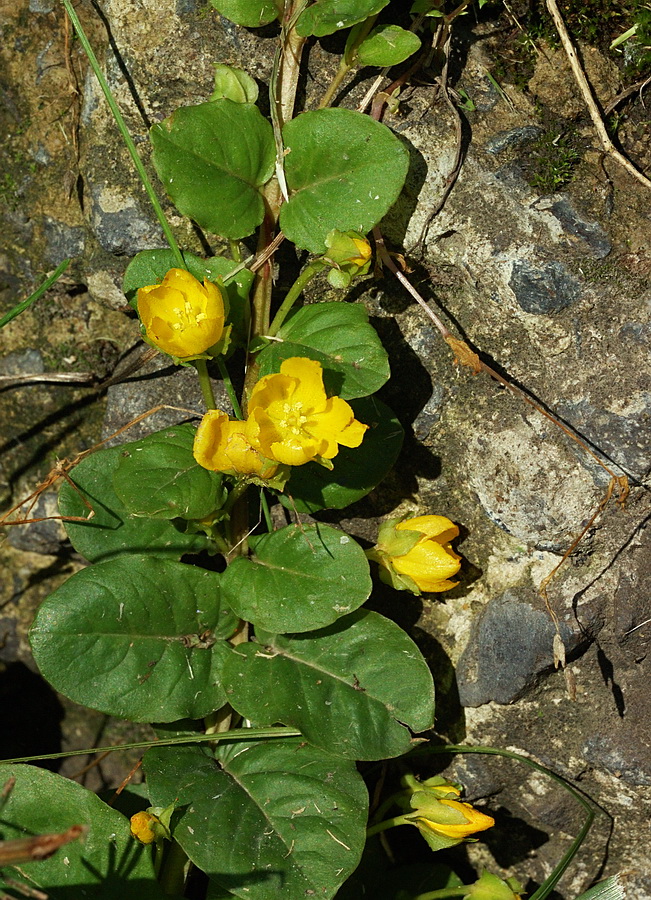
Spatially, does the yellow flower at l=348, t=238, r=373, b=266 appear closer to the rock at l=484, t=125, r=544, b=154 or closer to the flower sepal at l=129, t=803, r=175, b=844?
the rock at l=484, t=125, r=544, b=154

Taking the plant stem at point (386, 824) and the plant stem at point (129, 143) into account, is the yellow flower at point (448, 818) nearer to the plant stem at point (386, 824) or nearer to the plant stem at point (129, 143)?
the plant stem at point (386, 824)

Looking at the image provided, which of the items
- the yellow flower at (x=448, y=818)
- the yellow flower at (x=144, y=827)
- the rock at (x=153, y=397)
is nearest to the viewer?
the yellow flower at (x=144, y=827)

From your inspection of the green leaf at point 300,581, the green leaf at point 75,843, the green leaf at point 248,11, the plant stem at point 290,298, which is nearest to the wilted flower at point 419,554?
the green leaf at point 300,581

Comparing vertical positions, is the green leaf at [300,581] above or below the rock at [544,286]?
below

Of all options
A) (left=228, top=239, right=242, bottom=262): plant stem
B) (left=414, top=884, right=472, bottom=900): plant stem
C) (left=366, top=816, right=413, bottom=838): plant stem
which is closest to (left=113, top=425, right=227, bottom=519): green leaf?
(left=228, top=239, right=242, bottom=262): plant stem

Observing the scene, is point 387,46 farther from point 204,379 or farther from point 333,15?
point 204,379

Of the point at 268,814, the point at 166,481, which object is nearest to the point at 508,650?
the point at 268,814

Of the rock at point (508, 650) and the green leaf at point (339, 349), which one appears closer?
the green leaf at point (339, 349)
